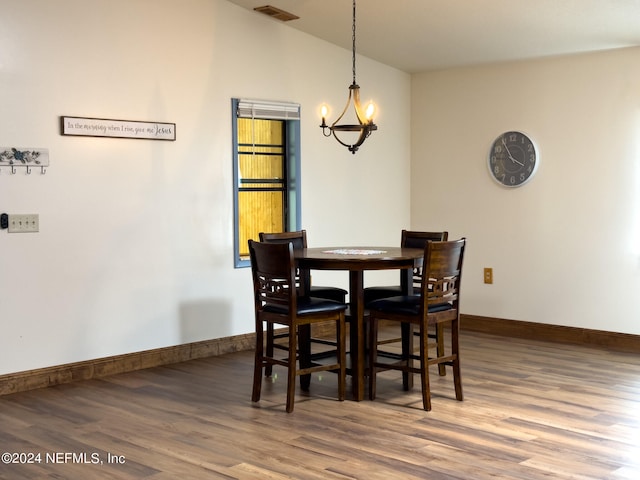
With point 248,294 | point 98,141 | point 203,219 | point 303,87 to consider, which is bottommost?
point 248,294

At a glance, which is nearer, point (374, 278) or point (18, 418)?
point (18, 418)

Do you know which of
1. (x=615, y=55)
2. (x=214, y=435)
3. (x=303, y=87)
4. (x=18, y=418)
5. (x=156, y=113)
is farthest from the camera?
(x=303, y=87)

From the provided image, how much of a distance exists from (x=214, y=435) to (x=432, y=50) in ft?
12.4

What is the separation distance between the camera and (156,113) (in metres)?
5.25

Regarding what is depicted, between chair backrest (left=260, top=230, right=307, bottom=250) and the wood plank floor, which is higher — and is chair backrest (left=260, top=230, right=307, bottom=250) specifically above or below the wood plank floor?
above

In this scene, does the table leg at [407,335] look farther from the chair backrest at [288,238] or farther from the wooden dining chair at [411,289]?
the chair backrest at [288,238]

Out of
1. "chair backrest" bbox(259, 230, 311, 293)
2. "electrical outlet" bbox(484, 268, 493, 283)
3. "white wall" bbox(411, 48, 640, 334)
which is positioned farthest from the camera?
"electrical outlet" bbox(484, 268, 493, 283)

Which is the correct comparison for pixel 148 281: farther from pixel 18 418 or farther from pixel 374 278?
pixel 374 278

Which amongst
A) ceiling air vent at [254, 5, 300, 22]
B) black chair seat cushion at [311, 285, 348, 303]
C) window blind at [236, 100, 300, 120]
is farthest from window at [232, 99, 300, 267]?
black chair seat cushion at [311, 285, 348, 303]

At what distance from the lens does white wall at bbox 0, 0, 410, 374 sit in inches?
181

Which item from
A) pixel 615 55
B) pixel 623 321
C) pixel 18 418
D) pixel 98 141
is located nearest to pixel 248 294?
pixel 98 141

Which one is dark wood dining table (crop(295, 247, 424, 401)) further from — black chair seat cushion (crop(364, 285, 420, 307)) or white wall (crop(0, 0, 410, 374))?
white wall (crop(0, 0, 410, 374))

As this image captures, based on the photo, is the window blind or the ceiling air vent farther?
the window blind

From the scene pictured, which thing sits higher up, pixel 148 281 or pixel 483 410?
pixel 148 281
